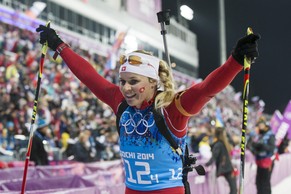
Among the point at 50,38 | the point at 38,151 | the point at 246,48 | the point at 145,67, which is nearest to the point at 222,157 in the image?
the point at 38,151

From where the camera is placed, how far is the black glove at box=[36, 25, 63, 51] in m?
4.14

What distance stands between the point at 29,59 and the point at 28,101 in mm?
2673

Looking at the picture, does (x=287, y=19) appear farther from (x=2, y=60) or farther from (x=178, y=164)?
(x=178, y=164)

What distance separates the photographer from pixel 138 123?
134 inches

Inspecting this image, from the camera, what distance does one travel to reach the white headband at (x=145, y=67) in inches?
136

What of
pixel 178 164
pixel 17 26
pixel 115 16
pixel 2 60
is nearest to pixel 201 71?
pixel 115 16

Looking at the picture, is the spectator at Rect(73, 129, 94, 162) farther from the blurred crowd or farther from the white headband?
the white headband

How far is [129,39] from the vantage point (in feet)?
75.1

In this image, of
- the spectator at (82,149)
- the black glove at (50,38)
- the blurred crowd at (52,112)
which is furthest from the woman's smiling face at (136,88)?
the spectator at (82,149)

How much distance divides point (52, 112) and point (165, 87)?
9.19 metres

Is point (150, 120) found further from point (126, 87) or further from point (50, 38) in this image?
point (50, 38)

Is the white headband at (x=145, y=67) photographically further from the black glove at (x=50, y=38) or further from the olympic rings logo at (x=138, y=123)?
the black glove at (x=50, y=38)

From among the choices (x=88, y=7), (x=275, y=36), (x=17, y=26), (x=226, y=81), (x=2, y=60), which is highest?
(x=88, y=7)

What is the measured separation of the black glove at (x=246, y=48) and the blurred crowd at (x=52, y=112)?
22.7 ft
